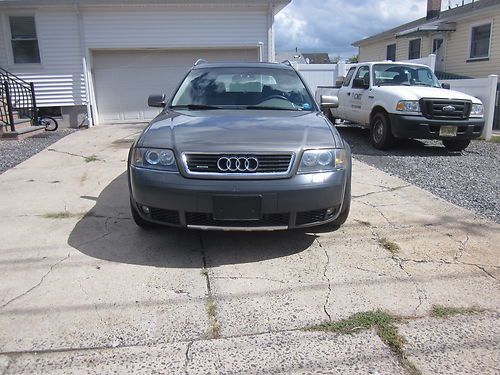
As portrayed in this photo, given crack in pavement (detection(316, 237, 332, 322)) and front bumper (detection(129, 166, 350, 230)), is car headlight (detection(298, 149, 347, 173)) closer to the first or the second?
front bumper (detection(129, 166, 350, 230))

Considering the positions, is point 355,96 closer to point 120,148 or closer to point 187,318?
point 120,148

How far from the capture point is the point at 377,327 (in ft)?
8.76

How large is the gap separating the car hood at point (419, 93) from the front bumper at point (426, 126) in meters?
0.39

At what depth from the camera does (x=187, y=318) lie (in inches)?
109

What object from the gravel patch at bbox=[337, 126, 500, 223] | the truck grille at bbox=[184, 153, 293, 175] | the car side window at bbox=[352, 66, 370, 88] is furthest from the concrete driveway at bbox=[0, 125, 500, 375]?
the car side window at bbox=[352, 66, 370, 88]

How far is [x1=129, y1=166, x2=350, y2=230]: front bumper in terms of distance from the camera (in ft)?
10.7

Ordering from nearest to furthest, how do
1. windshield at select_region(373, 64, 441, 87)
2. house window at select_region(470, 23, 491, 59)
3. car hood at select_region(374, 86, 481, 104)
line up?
car hood at select_region(374, 86, 481, 104) < windshield at select_region(373, 64, 441, 87) < house window at select_region(470, 23, 491, 59)

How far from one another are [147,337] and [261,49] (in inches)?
481

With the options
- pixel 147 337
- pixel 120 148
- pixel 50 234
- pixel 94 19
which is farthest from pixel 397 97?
pixel 94 19

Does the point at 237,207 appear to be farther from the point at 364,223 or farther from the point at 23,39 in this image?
the point at 23,39

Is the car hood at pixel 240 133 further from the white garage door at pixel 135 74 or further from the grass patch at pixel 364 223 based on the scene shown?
the white garage door at pixel 135 74

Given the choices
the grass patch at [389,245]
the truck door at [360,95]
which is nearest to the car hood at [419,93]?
the truck door at [360,95]

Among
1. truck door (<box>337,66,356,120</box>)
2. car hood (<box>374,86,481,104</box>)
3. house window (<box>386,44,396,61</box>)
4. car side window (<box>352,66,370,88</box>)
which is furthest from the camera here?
house window (<box>386,44,396,61</box>)

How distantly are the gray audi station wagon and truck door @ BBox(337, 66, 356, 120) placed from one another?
673cm
